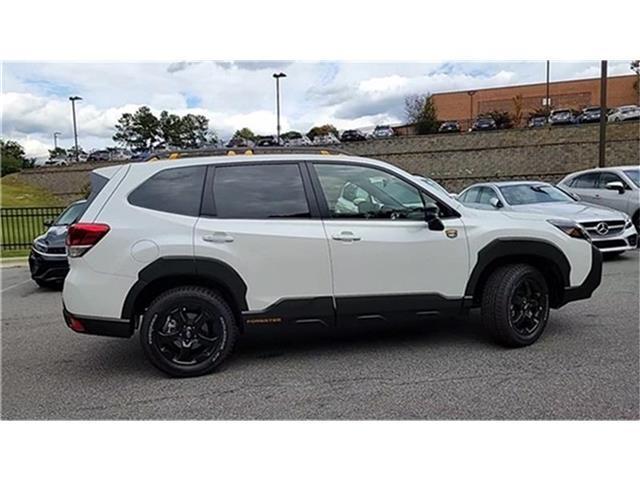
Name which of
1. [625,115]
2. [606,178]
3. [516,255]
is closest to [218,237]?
[516,255]

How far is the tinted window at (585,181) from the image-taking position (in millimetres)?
11711

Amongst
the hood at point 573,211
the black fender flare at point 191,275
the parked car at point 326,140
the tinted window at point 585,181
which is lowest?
the black fender flare at point 191,275

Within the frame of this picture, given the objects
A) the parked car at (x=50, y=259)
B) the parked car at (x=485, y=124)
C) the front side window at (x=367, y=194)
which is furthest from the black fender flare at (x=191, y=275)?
the parked car at (x=485, y=124)

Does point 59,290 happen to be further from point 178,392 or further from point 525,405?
point 525,405

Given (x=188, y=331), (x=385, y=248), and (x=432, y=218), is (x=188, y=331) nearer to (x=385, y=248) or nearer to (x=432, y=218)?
(x=385, y=248)

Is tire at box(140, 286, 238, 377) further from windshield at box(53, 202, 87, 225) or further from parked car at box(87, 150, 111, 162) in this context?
parked car at box(87, 150, 111, 162)

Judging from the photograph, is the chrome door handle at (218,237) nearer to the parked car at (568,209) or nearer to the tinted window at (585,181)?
the parked car at (568,209)

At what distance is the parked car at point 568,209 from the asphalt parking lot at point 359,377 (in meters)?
3.45

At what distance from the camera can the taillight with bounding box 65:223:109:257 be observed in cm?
384

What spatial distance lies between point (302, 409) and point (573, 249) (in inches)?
118

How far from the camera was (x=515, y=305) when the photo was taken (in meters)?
4.52

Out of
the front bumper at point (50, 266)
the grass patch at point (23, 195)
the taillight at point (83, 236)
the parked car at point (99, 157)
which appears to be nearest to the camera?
the taillight at point (83, 236)

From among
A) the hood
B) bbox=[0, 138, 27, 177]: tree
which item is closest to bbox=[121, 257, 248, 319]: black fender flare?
the hood

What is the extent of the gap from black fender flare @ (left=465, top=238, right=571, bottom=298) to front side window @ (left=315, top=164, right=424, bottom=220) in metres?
0.70
